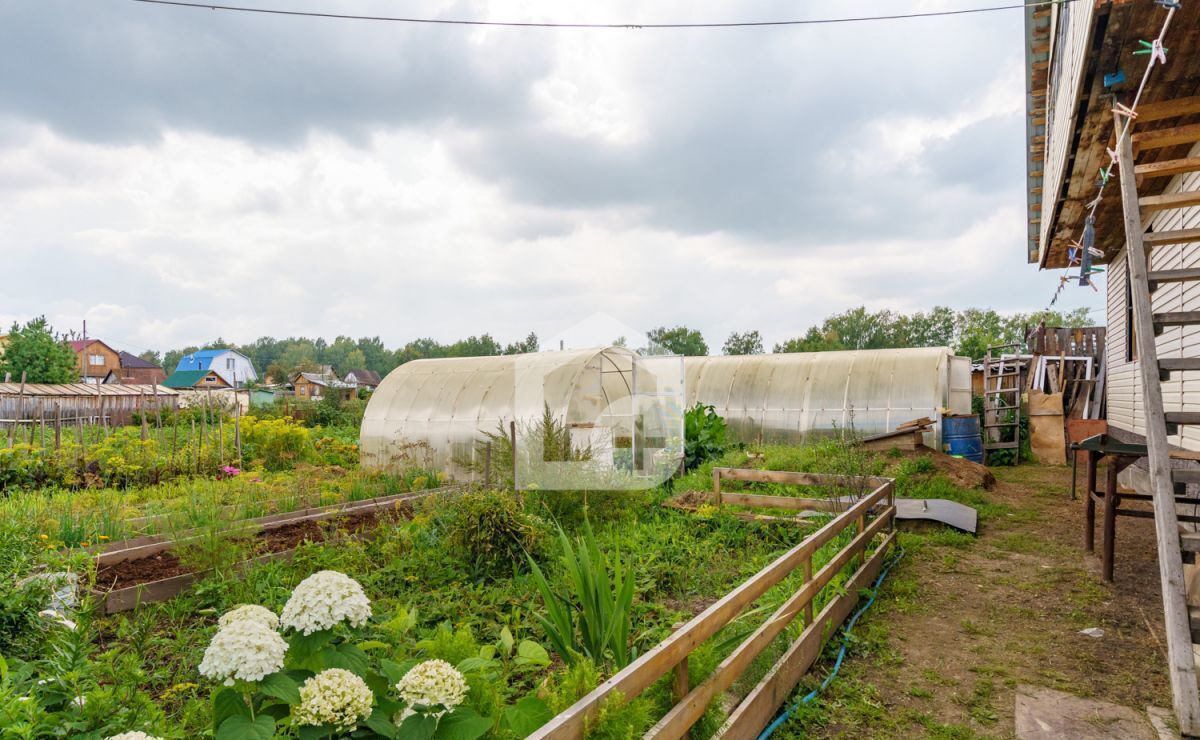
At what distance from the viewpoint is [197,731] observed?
8.06 feet

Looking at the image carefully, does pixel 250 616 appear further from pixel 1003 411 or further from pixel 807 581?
pixel 1003 411

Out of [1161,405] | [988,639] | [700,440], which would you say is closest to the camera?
[1161,405]

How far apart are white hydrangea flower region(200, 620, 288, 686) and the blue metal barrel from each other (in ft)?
45.2

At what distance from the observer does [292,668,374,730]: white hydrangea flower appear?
1377mm

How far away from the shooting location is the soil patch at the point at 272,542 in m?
4.70

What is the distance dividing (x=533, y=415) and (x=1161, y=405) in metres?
7.80

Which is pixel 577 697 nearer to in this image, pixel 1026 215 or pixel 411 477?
pixel 411 477

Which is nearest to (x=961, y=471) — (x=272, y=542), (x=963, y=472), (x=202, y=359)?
(x=963, y=472)

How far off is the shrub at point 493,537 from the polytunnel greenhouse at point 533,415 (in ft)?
6.49

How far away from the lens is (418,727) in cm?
153

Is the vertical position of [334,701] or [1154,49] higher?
[1154,49]

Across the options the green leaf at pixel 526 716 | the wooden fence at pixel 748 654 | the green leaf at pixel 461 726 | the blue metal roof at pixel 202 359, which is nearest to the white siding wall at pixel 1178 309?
the wooden fence at pixel 748 654

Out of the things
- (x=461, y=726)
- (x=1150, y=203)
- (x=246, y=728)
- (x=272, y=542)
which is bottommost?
(x=272, y=542)

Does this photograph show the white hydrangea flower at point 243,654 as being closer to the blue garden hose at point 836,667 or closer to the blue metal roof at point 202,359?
the blue garden hose at point 836,667
